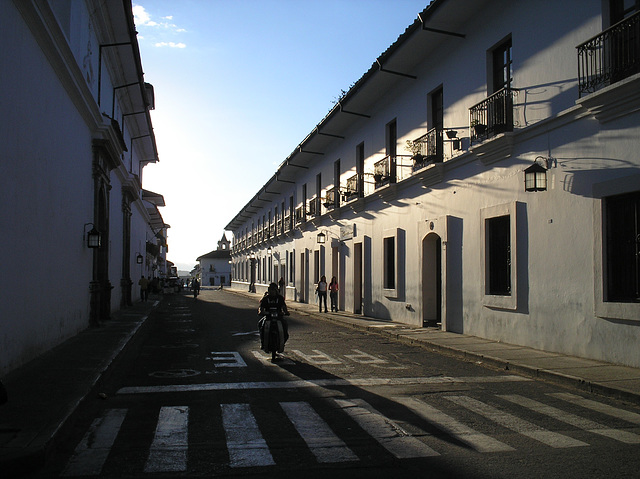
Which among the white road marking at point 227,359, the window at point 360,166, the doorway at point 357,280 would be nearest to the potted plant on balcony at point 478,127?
the white road marking at point 227,359

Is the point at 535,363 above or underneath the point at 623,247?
underneath

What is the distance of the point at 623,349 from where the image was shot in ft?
30.3

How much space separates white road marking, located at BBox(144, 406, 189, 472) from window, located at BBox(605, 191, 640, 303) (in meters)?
7.08

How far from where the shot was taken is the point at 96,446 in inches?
210

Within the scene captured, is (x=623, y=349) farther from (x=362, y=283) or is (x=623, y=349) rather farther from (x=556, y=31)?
(x=362, y=283)

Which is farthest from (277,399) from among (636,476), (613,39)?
(613,39)

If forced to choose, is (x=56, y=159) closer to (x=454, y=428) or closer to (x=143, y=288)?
(x=454, y=428)

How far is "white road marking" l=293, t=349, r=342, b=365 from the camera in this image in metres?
10.6

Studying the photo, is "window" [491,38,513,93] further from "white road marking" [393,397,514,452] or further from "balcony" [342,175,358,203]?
"balcony" [342,175,358,203]

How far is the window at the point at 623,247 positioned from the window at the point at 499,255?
120 inches

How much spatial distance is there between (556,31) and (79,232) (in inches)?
441

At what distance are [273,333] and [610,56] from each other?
7.45 m

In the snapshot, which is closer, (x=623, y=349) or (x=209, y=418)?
(x=209, y=418)

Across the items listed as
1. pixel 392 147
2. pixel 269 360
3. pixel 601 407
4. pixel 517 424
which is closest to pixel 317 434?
pixel 517 424
